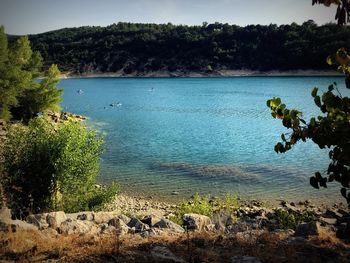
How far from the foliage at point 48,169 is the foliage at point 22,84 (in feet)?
113

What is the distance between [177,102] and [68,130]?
86.8 metres

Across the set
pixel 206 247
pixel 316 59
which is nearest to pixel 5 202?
pixel 206 247

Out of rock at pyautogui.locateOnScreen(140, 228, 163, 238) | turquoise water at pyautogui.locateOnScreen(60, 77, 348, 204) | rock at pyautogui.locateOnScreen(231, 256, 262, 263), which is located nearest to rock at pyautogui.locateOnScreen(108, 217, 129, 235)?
rock at pyautogui.locateOnScreen(140, 228, 163, 238)

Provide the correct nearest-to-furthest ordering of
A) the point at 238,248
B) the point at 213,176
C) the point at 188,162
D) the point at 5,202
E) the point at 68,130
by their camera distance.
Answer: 1. the point at 238,248
2. the point at 5,202
3. the point at 68,130
4. the point at 213,176
5. the point at 188,162

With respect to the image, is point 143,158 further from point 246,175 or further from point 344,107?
point 344,107

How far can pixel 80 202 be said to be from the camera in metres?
19.8

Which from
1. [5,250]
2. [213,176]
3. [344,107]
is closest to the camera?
[344,107]

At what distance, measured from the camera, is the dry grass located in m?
9.91

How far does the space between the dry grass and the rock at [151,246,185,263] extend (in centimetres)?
16

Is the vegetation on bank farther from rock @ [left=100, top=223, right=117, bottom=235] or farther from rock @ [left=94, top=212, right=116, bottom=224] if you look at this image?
rock @ [left=100, top=223, right=117, bottom=235]

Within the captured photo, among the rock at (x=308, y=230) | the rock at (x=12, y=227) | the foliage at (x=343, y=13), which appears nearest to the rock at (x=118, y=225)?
the rock at (x=12, y=227)

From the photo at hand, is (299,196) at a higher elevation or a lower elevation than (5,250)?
lower

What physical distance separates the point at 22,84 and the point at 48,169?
38366 mm

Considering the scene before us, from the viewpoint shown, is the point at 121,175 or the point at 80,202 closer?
the point at 80,202
